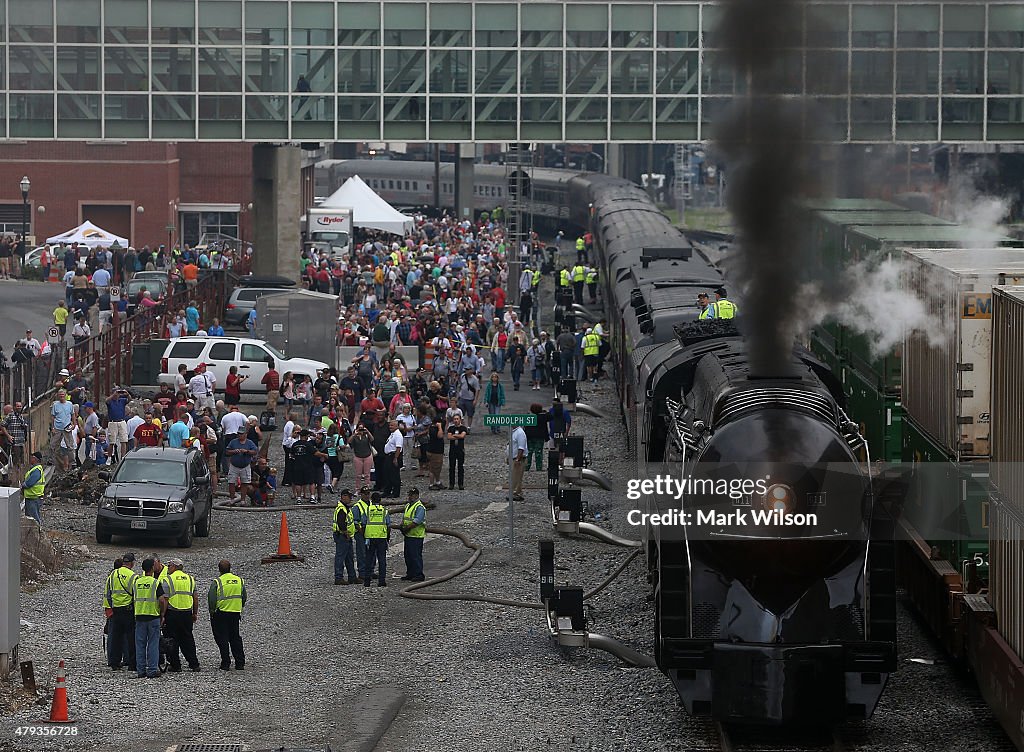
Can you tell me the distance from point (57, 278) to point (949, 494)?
148 ft

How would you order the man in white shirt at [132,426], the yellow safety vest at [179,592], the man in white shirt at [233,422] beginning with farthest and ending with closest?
the man in white shirt at [132,426]
the man in white shirt at [233,422]
the yellow safety vest at [179,592]

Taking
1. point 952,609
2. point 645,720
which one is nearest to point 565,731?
point 645,720

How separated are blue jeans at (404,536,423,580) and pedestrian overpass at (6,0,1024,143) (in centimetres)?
2518

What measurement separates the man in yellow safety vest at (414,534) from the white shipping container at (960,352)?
20.4 ft

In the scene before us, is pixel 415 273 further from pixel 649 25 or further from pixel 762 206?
pixel 762 206

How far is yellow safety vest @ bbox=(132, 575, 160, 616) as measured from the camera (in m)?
17.1

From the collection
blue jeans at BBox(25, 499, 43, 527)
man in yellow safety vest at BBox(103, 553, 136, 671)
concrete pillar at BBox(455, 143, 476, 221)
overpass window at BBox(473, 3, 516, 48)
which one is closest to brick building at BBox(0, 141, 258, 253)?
concrete pillar at BBox(455, 143, 476, 221)

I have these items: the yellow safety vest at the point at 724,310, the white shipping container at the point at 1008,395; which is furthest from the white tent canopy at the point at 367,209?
the white shipping container at the point at 1008,395

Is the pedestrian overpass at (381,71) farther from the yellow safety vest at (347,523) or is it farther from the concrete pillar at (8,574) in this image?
the concrete pillar at (8,574)

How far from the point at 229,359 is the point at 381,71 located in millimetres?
12725

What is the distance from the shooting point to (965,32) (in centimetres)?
4500

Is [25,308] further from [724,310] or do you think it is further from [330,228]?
[724,310]

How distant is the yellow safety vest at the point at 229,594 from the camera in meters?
17.4

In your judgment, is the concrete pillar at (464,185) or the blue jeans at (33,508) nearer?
the blue jeans at (33,508)
